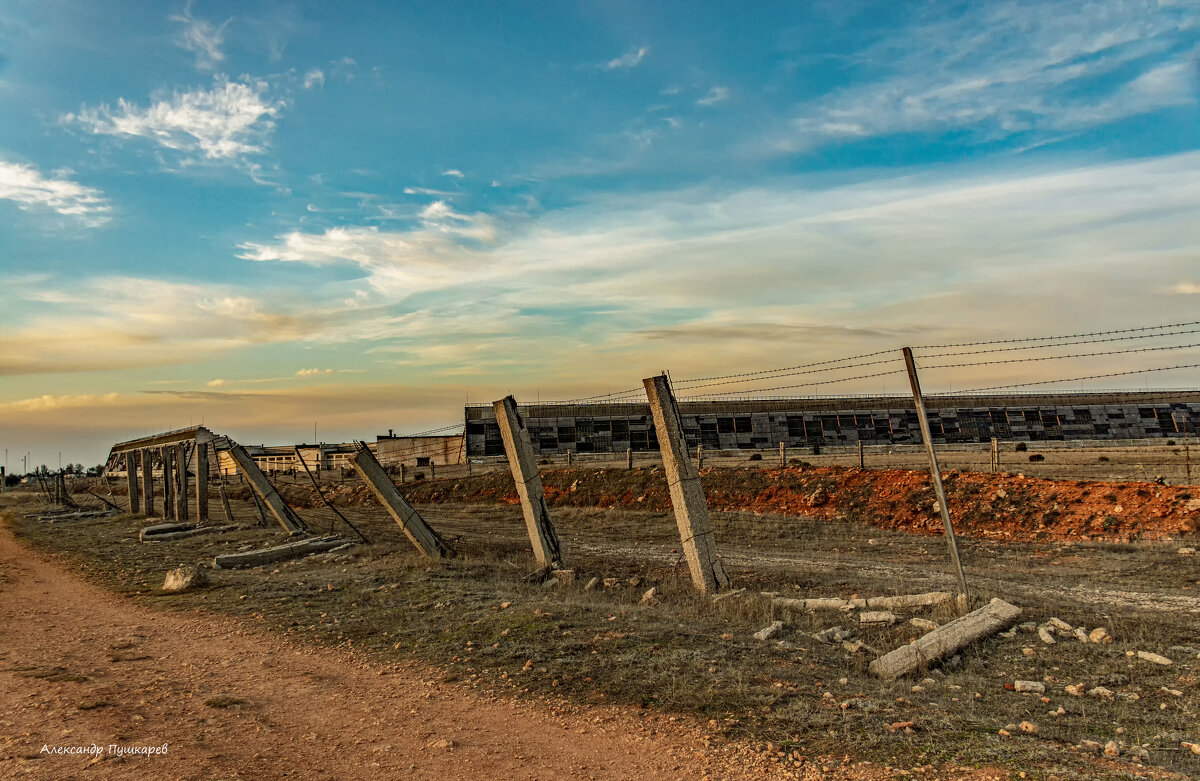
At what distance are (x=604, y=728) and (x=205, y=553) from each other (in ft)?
49.2

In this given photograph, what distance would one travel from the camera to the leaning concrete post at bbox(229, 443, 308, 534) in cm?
1894

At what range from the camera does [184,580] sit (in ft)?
39.9

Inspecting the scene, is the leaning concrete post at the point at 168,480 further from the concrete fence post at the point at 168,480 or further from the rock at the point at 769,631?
the rock at the point at 769,631

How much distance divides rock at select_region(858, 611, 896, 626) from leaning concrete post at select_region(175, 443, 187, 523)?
23959mm

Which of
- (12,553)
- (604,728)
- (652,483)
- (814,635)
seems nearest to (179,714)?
(604,728)

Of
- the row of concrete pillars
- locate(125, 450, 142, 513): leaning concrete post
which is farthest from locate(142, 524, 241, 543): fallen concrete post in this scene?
locate(125, 450, 142, 513): leaning concrete post

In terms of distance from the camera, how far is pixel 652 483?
3122 cm

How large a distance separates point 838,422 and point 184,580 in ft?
150

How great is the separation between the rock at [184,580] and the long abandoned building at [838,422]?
3601cm

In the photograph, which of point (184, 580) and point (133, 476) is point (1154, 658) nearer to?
point (184, 580)

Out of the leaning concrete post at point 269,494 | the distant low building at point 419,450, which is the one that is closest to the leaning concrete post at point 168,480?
the leaning concrete post at point 269,494

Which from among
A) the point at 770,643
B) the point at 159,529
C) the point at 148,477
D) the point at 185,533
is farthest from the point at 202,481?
the point at 770,643

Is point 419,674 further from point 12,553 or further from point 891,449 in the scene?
point 891,449

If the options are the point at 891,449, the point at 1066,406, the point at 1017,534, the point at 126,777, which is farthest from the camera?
the point at 1066,406
